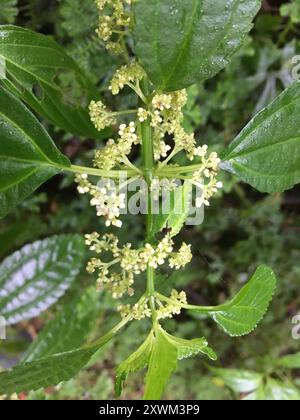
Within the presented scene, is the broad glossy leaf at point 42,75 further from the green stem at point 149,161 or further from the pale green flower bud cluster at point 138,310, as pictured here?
the pale green flower bud cluster at point 138,310

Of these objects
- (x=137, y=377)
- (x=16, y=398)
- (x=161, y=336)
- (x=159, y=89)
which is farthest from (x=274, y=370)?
(x=159, y=89)

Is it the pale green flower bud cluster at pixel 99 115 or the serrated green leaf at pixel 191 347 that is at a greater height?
the pale green flower bud cluster at pixel 99 115

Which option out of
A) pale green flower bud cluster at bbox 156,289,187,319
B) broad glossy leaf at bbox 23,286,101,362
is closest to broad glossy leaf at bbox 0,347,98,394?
pale green flower bud cluster at bbox 156,289,187,319

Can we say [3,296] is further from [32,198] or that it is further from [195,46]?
[195,46]

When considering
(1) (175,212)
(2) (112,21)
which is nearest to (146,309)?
(1) (175,212)

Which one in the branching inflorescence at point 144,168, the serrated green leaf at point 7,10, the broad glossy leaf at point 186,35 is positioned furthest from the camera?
the serrated green leaf at point 7,10

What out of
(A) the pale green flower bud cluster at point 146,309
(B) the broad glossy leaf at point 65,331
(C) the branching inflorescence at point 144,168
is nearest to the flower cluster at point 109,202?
(C) the branching inflorescence at point 144,168

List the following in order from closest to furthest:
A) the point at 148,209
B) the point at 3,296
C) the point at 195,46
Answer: the point at 195,46 → the point at 148,209 → the point at 3,296
